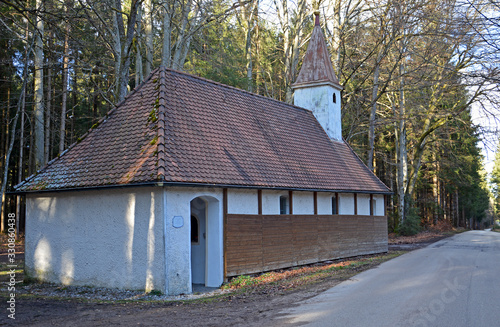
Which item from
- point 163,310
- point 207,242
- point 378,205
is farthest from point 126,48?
point 378,205

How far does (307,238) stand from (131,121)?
778 centimetres

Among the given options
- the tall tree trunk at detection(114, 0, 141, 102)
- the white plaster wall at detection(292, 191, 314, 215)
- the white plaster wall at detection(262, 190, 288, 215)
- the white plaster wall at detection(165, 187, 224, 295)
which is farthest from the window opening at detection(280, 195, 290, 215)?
the tall tree trunk at detection(114, 0, 141, 102)

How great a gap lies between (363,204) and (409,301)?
13169 millimetres

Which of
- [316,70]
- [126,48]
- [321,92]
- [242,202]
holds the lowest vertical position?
[242,202]

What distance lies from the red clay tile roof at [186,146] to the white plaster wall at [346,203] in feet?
2.56

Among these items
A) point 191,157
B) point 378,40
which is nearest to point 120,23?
point 191,157

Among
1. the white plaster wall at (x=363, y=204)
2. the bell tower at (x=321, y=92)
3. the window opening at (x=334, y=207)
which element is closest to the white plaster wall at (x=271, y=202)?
the window opening at (x=334, y=207)

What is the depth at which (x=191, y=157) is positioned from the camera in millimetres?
13336

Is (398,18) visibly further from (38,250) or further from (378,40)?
(38,250)

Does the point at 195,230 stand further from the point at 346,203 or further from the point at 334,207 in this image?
the point at 346,203

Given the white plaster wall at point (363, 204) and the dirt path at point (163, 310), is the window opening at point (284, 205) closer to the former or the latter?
the dirt path at point (163, 310)

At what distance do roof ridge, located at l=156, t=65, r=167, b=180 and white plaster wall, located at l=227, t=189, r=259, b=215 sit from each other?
8.69 feet

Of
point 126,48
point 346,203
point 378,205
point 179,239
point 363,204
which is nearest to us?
point 179,239

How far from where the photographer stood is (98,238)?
13180 mm
